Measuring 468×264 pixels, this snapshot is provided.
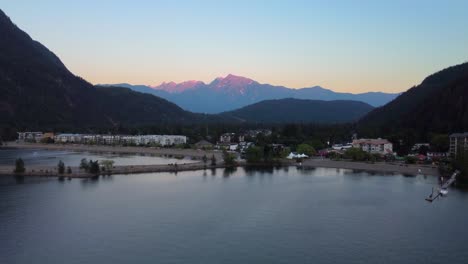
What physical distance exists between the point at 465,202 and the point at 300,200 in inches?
164

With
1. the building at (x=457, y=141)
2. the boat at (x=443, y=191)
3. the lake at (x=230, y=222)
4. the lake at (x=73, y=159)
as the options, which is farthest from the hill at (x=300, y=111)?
the boat at (x=443, y=191)

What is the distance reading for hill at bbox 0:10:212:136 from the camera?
162 feet

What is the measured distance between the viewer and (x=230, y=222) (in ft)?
33.9

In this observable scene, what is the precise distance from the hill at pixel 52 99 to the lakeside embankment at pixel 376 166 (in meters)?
30.1

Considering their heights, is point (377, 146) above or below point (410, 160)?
above

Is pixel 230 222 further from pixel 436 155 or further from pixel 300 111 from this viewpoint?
pixel 300 111

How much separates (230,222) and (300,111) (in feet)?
284

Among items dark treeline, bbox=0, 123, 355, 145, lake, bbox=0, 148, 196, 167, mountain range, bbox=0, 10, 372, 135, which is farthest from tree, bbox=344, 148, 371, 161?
mountain range, bbox=0, 10, 372, 135

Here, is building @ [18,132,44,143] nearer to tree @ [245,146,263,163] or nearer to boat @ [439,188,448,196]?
tree @ [245,146,263,163]

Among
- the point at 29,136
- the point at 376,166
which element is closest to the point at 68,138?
the point at 29,136

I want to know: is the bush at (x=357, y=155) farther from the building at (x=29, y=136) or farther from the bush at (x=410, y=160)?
the building at (x=29, y=136)

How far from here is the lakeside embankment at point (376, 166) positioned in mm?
18562

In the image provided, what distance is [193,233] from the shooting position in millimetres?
9422

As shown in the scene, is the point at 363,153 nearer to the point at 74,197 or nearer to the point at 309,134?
the point at 309,134
